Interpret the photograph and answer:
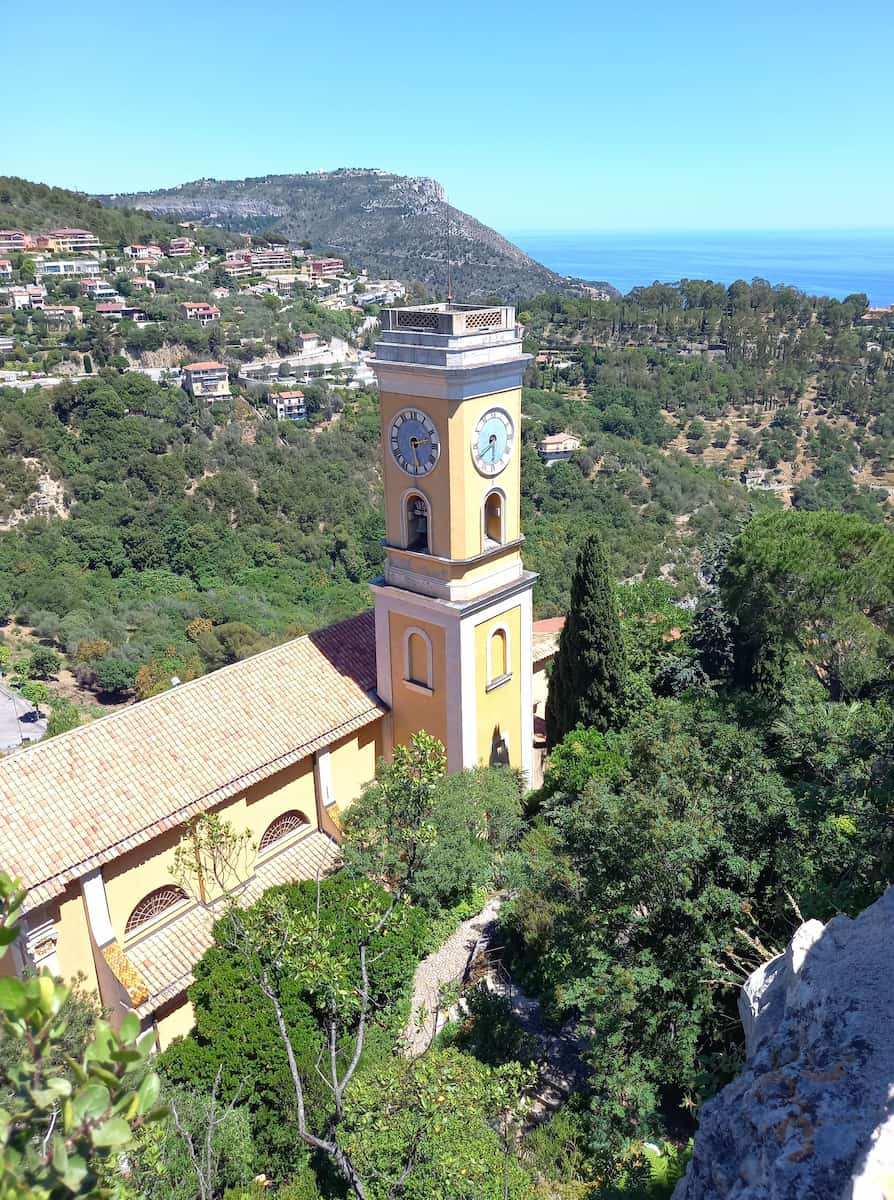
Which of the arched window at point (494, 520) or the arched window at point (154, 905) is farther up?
the arched window at point (494, 520)

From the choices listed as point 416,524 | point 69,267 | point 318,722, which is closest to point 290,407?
point 69,267

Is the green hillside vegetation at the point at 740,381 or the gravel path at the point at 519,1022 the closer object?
the gravel path at the point at 519,1022

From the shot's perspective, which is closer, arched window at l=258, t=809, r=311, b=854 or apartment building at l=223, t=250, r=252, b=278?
arched window at l=258, t=809, r=311, b=854

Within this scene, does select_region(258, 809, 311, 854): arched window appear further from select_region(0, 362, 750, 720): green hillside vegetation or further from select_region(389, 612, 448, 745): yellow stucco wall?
select_region(0, 362, 750, 720): green hillside vegetation

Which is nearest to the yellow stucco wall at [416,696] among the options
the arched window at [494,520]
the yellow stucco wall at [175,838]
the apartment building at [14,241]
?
the arched window at [494,520]

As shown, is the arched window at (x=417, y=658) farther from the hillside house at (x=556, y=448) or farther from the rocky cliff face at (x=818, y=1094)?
the hillside house at (x=556, y=448)

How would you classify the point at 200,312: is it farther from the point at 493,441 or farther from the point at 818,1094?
the point at 818,1094

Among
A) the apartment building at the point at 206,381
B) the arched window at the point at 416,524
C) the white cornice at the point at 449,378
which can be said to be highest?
the white cornice at the point at 449,378

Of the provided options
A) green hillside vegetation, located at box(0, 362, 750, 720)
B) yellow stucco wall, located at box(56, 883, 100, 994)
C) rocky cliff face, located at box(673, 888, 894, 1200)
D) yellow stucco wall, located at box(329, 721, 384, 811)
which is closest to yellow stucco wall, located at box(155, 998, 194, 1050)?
yellow stucco wall, located at box(56, 883, 100, 994)
